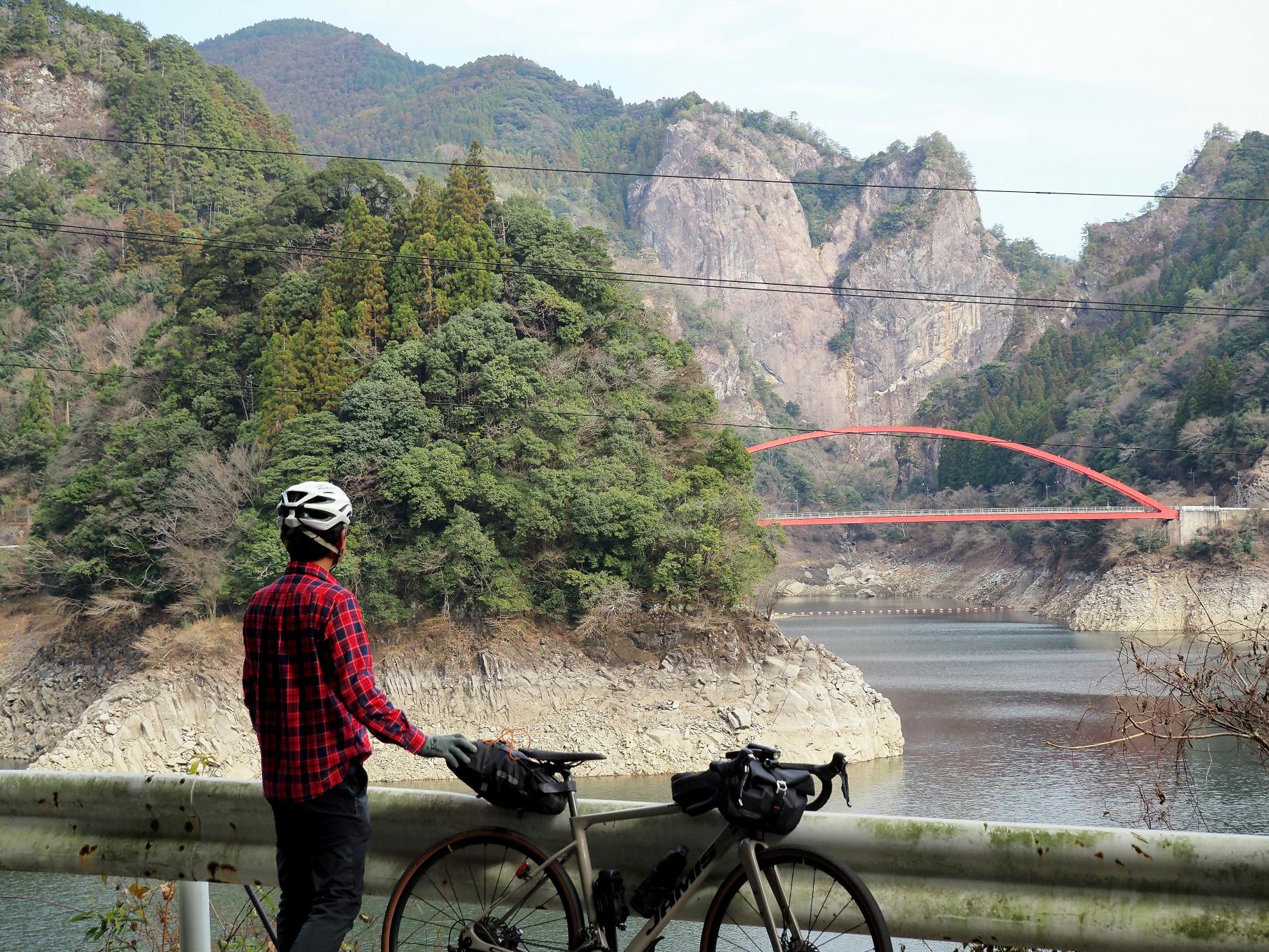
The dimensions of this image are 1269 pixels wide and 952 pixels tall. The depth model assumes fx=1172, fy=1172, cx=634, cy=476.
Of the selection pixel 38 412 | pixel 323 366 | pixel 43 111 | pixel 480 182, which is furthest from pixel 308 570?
pixel 43 111

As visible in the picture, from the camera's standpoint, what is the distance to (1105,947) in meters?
2.13

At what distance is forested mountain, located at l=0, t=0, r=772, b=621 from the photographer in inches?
775

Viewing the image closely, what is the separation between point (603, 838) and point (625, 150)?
106 meters

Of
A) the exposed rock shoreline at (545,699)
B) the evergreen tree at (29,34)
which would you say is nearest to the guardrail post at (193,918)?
the exposed rock shoreline at (545,699)

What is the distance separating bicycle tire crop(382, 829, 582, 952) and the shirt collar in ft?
1.97

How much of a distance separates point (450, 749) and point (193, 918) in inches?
32.7

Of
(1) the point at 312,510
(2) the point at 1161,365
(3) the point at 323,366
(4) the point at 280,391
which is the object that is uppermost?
(1) the point at 312,510

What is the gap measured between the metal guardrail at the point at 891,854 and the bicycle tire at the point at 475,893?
47 millimetres

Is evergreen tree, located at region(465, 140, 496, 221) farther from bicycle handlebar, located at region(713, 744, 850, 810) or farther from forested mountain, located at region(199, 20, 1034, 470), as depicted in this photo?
forested mountain, located at region(199, 20, 1034, 470)

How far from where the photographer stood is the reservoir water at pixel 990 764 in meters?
10.6

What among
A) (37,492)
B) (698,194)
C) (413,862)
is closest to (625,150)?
(698,194)

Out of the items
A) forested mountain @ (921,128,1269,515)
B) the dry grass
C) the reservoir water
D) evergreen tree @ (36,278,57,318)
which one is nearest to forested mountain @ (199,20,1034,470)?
forested mountain @ (921,128,1269,515)

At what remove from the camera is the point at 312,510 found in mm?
2252

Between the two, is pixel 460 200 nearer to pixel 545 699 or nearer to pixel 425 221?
pixel 425 221
